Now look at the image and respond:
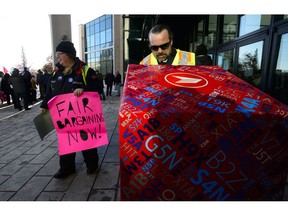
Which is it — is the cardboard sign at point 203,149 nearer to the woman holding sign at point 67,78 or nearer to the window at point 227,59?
the woman holding sign at point 67,78

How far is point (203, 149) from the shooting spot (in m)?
0.99

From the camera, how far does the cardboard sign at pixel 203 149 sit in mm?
967

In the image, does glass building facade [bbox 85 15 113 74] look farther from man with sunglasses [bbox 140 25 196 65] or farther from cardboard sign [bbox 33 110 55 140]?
man with sunglasses [bbox 140 25 196 65]

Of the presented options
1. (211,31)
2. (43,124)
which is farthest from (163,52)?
(211,31)

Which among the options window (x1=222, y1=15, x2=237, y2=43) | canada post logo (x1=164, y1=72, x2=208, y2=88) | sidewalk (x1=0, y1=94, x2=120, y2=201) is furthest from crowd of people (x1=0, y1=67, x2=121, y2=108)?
canada post logo (x1=164, y1=72, x2=208, y2=88)

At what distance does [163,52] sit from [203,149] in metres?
1.22

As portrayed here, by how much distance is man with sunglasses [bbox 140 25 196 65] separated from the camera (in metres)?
1.94

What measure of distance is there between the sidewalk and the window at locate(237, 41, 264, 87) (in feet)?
10.8

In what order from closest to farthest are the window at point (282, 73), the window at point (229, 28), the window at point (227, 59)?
the window at point (282, 73) → the window at point (229, 28) → the window at point (227, 59)

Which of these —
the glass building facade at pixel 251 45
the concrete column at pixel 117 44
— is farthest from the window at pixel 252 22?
the concrete column at pixel 117 44

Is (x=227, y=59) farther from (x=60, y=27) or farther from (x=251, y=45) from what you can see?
(x=60, y=27)

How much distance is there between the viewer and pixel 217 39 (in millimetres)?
6543

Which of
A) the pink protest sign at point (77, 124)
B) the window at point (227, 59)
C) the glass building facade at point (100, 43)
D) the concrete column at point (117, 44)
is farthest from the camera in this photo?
the glass building facade at point (100, 43)

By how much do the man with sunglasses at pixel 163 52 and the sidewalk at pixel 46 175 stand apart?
1.51m
